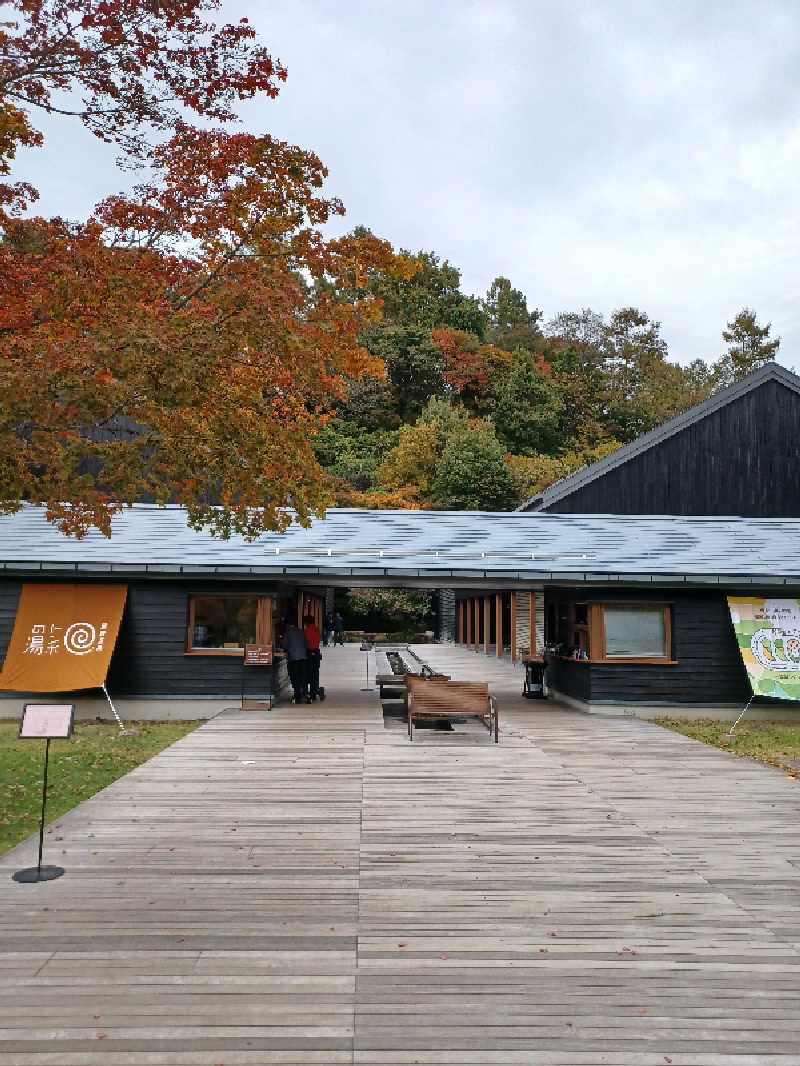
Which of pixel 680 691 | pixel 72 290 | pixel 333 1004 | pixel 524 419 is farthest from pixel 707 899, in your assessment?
pixel 524 419

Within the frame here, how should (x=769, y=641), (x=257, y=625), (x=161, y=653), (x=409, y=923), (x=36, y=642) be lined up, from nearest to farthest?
(x=409, y=923), (x=36, y=642), (x=769, y=641), (x=161, y=653), (x=257, y=625)

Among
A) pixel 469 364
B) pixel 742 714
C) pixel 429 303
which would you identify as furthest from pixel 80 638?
pixel 429 303

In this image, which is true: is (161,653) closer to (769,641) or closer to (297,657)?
(297,657)

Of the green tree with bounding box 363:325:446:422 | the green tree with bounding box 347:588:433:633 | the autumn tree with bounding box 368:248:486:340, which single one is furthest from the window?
the autumn tree with bounding box 368:248:486:340

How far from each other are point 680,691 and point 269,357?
10923 millimetres

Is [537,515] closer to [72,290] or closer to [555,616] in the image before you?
[555,616]

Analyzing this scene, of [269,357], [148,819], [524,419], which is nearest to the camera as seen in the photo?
[148,819]

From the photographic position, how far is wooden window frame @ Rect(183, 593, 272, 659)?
14.9 meters

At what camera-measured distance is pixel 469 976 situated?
4.19 metres

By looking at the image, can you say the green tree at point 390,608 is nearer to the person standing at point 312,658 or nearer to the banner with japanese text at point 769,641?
the person standing at point 312,658

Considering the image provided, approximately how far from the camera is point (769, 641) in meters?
14.7

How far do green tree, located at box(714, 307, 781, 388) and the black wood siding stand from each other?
43399 millimetres

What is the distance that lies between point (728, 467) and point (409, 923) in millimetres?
17506

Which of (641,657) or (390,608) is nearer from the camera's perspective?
(641,657)
